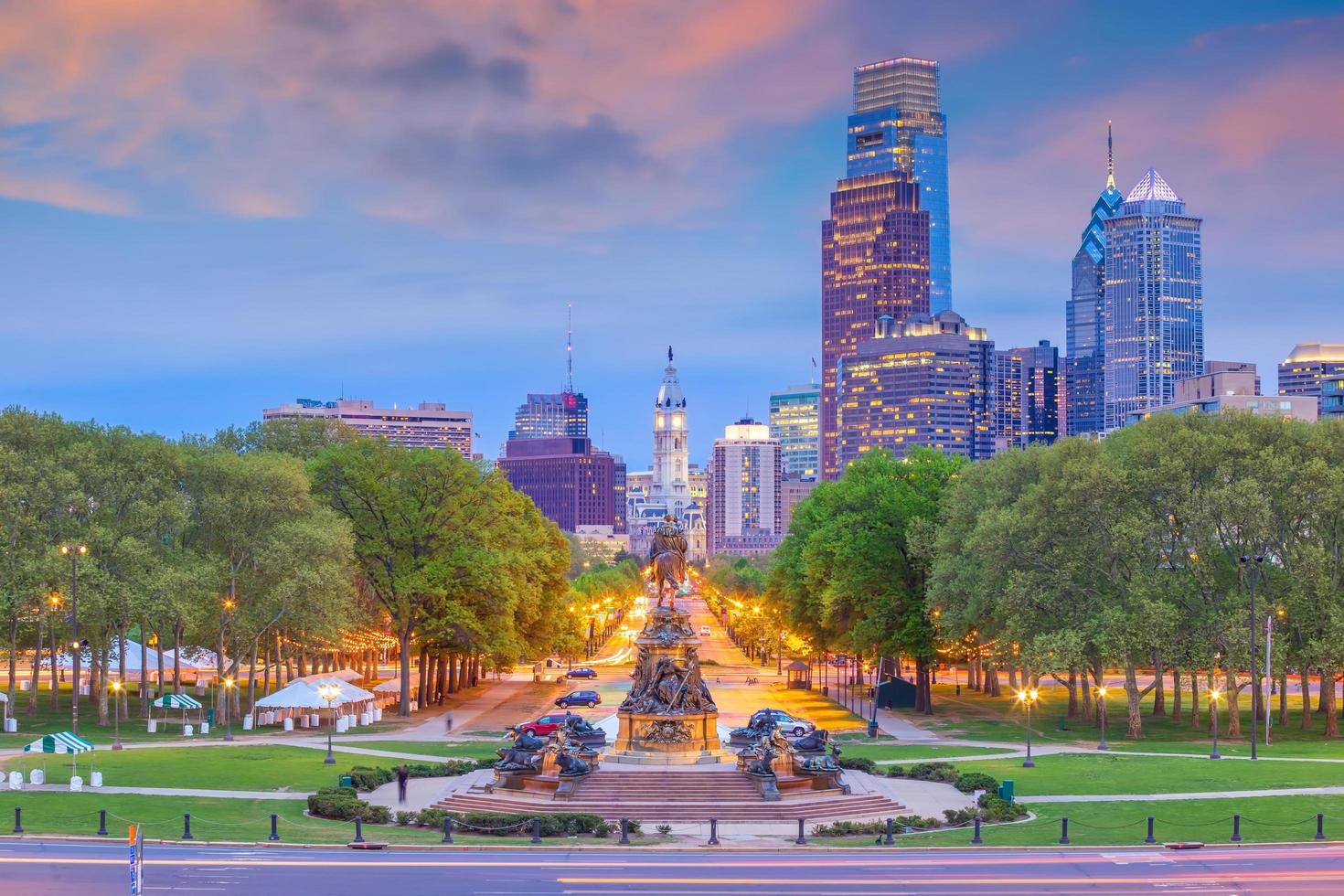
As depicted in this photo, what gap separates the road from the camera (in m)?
39.2

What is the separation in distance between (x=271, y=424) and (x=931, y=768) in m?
84.4

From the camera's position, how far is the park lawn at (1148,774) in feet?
187

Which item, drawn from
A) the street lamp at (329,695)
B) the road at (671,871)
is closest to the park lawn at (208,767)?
the street lamp at (329,695)

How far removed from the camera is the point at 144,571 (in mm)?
79438

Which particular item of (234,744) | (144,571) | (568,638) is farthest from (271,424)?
(234,744)

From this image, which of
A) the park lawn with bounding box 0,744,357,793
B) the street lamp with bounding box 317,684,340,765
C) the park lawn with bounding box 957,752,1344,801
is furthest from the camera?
the street lamp with bounding box 317,684,340,765

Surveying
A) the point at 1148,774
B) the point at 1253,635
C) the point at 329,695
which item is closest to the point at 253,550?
the point at 329,695

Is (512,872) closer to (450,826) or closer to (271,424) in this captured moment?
(450,826)

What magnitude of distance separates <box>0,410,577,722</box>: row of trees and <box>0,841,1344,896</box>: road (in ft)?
110

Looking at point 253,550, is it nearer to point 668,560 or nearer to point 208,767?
point 208,767

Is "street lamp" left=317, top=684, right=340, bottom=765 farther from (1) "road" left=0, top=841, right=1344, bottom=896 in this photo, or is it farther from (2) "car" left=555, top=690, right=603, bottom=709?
(1) "road" left=0, top=841, right=1344, bottom=896

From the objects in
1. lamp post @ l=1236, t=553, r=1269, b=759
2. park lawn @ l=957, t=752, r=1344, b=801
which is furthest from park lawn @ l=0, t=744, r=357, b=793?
lamp post @ l=1236, t=553, r=1269, b=759

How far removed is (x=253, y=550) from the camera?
85250 millimetres

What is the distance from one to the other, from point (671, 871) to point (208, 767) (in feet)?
93.4
